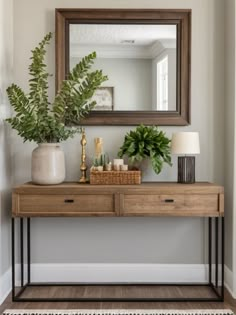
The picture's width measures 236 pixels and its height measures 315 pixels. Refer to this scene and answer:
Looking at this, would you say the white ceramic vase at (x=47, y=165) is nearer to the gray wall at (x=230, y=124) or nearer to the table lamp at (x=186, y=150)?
the table lamp at (x=186, y=150)

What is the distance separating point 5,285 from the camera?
304 cm

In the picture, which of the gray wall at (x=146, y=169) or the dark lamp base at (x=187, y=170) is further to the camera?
the gray wall at (x=146, y=169)

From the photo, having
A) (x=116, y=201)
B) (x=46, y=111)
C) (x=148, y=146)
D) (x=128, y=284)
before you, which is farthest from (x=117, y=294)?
(x=46, y=111)

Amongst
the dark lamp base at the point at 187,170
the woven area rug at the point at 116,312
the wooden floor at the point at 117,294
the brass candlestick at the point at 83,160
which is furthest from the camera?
the brass candlestick at the point at 83,160

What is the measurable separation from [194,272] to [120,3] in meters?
2.15

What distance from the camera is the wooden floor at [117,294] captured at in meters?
2.81

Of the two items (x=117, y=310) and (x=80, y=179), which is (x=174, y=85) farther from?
(x=117, y=310)

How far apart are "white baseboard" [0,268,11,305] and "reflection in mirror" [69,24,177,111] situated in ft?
4.66

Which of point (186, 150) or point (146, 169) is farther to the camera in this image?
point (146, 169)

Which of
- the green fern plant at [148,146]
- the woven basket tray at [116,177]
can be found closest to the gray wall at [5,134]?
the woven basket tray at [116,177]

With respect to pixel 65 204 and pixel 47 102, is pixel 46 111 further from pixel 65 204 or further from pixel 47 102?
pixel 65 204

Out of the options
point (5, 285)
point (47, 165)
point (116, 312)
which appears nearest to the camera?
point (116, 312)

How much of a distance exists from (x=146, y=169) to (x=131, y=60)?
841 millimetres

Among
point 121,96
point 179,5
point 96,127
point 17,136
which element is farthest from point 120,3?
point 17,136
